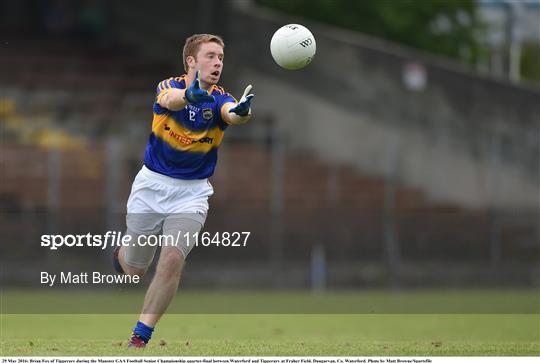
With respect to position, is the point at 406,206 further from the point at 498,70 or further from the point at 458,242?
the point at 498,70

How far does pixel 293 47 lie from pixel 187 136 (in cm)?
124

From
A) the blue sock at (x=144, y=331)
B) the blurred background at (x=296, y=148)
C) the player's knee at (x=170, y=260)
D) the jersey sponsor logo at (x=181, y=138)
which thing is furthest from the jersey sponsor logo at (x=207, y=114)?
the blurred background at (x=296, y=148)

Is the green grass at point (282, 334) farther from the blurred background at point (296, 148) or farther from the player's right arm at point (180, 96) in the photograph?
the blurred background at point (296, 148)

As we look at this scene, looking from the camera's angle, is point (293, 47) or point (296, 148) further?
point (296, 148)

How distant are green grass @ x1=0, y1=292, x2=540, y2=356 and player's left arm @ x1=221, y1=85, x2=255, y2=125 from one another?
1962mm

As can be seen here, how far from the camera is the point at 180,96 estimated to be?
1130cm

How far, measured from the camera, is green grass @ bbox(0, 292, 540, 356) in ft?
37.1

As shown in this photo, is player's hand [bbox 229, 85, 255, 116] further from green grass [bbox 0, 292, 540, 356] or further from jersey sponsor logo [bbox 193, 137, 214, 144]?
green grass [bbox 0, 292, 540, 356]

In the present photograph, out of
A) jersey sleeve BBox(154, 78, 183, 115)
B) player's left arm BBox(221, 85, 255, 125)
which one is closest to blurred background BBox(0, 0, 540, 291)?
jersey sleeve BBox(154, 78, 183, 115)

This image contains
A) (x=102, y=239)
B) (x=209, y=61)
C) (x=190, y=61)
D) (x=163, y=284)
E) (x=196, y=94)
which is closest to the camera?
(x=196, y=94)

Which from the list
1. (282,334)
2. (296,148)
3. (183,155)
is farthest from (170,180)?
(296,148)

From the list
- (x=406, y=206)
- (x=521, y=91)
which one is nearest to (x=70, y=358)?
(x=406, y=206)

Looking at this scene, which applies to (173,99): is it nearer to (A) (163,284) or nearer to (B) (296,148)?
(A) (163,284)

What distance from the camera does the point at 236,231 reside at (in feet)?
85.3
